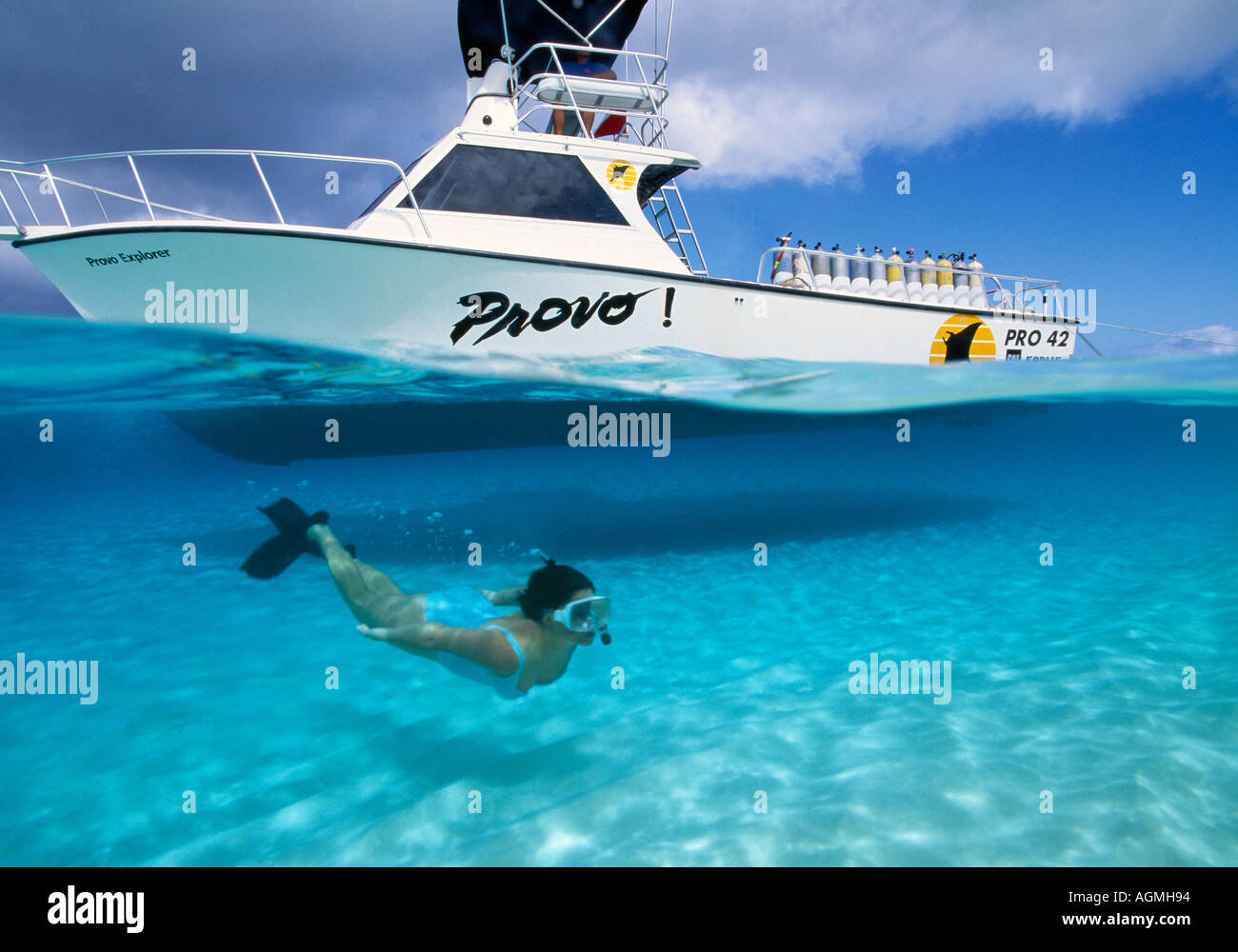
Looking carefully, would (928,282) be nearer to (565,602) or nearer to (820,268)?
(820,268)

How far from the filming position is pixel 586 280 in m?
6.97

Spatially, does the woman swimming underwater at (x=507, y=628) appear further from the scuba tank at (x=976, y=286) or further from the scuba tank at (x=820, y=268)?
the scuba tank at (x=976, y=286)

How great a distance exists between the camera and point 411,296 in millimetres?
6547

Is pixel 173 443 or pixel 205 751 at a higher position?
pixel 173 443

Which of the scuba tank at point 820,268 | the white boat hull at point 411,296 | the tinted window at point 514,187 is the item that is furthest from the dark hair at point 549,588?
the scuba tank at point 820,268

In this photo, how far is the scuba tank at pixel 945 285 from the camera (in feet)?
30.0

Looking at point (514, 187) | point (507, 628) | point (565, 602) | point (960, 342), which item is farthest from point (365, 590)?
point (960, 342)

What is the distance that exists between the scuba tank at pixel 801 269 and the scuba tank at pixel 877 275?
100 centimetres

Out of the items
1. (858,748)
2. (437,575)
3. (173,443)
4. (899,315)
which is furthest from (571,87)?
(173,443)

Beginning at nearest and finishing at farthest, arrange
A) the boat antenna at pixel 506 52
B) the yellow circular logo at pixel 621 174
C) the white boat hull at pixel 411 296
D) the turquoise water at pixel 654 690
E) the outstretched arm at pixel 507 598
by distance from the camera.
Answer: the turquoise water at pixel 654 690
the outstretched arm at pixel 507 598
the white boat hull at pixel 411 296
the yellow circular logo at pixel 621 174
the boat antenna at pixel 506 52

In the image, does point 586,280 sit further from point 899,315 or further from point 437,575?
point 437,575

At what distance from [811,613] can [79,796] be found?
6699mm
